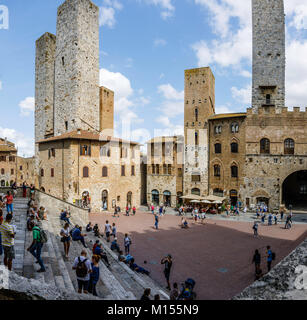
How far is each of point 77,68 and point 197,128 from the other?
61.0ft

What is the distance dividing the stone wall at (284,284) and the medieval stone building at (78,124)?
26065 mm

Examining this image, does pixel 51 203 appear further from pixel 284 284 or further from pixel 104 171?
pixel 284 284

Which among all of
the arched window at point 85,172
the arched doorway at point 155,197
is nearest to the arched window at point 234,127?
the arched doorway at point 155,197

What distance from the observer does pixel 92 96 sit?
32.8 meters

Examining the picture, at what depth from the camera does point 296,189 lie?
33.0 meters

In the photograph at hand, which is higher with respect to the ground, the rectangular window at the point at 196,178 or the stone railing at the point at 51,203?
the rectangular window at the point at 196,178

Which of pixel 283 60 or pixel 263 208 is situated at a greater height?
pixel 283 60

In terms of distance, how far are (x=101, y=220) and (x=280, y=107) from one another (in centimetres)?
2615

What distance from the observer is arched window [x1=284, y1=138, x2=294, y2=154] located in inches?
1132

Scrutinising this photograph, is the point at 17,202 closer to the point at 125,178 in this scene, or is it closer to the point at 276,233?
the point at 125,178

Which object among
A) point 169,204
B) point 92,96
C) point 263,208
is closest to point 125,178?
point 169,204

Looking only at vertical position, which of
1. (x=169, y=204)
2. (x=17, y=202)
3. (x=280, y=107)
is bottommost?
(x=169, y=204)

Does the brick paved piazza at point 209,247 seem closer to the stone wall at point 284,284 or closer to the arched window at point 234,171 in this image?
the stone wall at point 284,284

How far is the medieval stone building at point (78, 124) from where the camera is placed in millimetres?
27702
